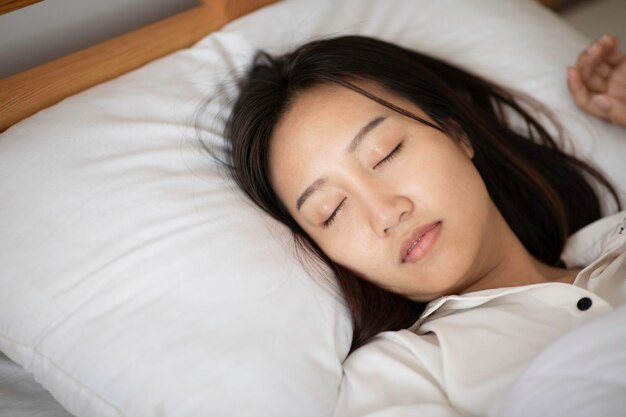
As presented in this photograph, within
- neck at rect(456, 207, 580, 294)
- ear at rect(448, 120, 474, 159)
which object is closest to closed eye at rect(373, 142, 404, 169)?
ear at rect(448, 120, 474, 159)

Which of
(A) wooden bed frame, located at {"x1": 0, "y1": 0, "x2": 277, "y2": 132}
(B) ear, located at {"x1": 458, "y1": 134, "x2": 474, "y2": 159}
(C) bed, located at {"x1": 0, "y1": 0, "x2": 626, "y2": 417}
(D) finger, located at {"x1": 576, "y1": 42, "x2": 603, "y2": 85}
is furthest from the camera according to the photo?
(D) finger, located at {"x1": 576, "y1": 42, "x2": 603, "y2": 85}

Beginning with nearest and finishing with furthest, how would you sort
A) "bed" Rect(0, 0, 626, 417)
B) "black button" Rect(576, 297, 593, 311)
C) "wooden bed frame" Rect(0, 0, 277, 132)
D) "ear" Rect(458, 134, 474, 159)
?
"bed" Rect(0, 0, 626, 417)
"black button" Rect(576, 297, 593, 311)
"wooden bed frame" Rect(0, 0, 277, 132)
"ear" Rect(458, 134, 474, 159)

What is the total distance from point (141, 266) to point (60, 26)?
2.48 ft

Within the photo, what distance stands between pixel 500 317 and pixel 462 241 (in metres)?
0.19

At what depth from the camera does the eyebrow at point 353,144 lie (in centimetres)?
125

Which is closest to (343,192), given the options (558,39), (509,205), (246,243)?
(246,243)

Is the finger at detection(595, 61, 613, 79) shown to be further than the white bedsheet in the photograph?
Yes

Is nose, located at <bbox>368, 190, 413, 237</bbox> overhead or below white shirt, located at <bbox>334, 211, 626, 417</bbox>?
overhead

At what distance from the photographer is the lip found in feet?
4.02

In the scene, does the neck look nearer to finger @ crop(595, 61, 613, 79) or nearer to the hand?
the hand

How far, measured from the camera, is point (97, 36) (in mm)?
1580

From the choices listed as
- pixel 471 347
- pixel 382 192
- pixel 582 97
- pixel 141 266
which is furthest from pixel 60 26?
pixel 582 97

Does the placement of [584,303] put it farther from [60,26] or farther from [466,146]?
[60,26]

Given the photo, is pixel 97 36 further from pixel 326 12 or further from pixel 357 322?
pixel 357 322
